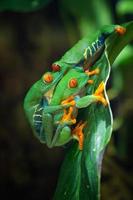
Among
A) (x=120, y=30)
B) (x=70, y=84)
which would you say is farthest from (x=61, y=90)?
(x=120, y=30)

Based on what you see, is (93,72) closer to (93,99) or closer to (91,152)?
(93,99)

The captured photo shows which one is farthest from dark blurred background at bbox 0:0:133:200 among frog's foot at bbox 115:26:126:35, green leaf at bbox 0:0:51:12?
frog's foot at bbox 115:26:126:35

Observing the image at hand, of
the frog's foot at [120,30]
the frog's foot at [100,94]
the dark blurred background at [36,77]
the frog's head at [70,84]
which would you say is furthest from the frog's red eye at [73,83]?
the dark blurred background at [36,77]

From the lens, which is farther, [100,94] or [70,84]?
[70,84]

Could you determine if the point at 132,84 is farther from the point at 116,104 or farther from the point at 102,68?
the point at 102,68

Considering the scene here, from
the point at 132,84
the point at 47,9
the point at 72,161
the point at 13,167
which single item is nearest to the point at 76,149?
the point at 72,161

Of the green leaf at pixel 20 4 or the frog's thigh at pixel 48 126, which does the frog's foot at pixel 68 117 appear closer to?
the frog's thigh at pixel 48 126

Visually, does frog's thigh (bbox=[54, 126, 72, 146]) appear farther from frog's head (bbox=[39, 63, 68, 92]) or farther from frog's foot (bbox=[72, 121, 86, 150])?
frog's head (bbox=[39, 63, 68, 92])
